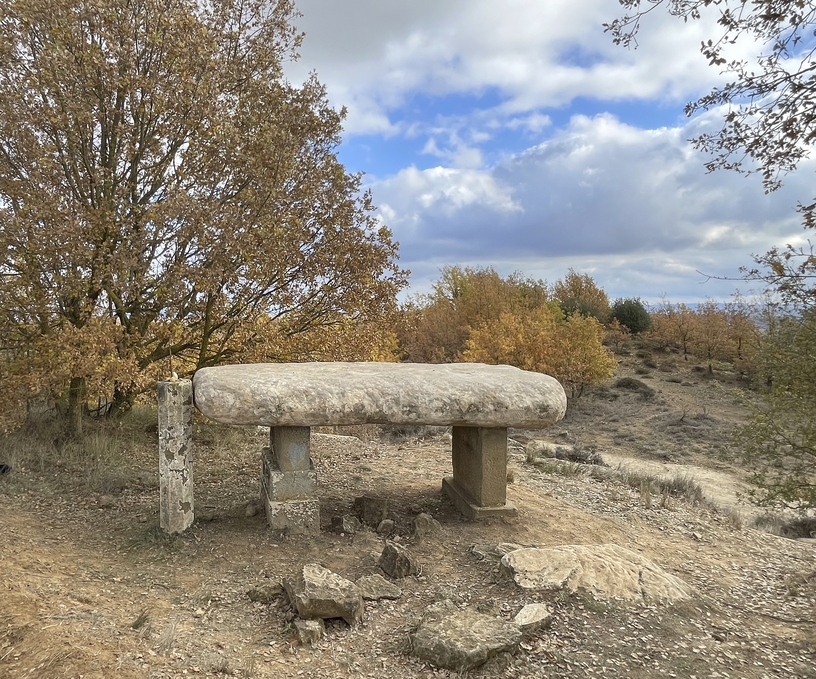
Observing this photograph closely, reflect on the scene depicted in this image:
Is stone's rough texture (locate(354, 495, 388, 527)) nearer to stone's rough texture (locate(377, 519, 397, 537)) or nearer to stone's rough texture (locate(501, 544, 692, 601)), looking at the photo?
stone's rough texture (locate(377, 519, 397, 537))

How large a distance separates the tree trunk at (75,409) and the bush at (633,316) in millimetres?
25328

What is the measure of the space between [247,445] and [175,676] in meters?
5.93

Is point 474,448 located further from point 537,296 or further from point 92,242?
point 537,296

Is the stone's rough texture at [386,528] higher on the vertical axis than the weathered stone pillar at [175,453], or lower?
lower

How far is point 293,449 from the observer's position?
5168mm

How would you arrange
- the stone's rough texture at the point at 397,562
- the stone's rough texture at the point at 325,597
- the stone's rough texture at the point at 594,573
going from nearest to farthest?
the stone's rough texture at the point at 325,597, the stone's rough texture at the point at 594,573, the stone's rough texture at the point at 397,562

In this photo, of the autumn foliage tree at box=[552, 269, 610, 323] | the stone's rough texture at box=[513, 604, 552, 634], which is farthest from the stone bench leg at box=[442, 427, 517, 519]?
the autumn foliage tree at box=[552, 269, 610, 323]

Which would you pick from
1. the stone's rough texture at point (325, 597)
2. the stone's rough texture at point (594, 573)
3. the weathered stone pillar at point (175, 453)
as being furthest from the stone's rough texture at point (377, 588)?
the weathered stone pillar at point (175, 453)

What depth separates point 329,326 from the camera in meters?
8.55

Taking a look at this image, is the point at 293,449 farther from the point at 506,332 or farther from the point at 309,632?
the point at 506,332

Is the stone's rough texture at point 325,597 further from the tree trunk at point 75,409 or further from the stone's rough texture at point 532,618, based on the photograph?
the tree trunk at point 75,409

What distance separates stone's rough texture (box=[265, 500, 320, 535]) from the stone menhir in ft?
0.91

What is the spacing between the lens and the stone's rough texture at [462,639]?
330 cm

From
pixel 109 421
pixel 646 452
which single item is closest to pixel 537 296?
pixel 646 452
